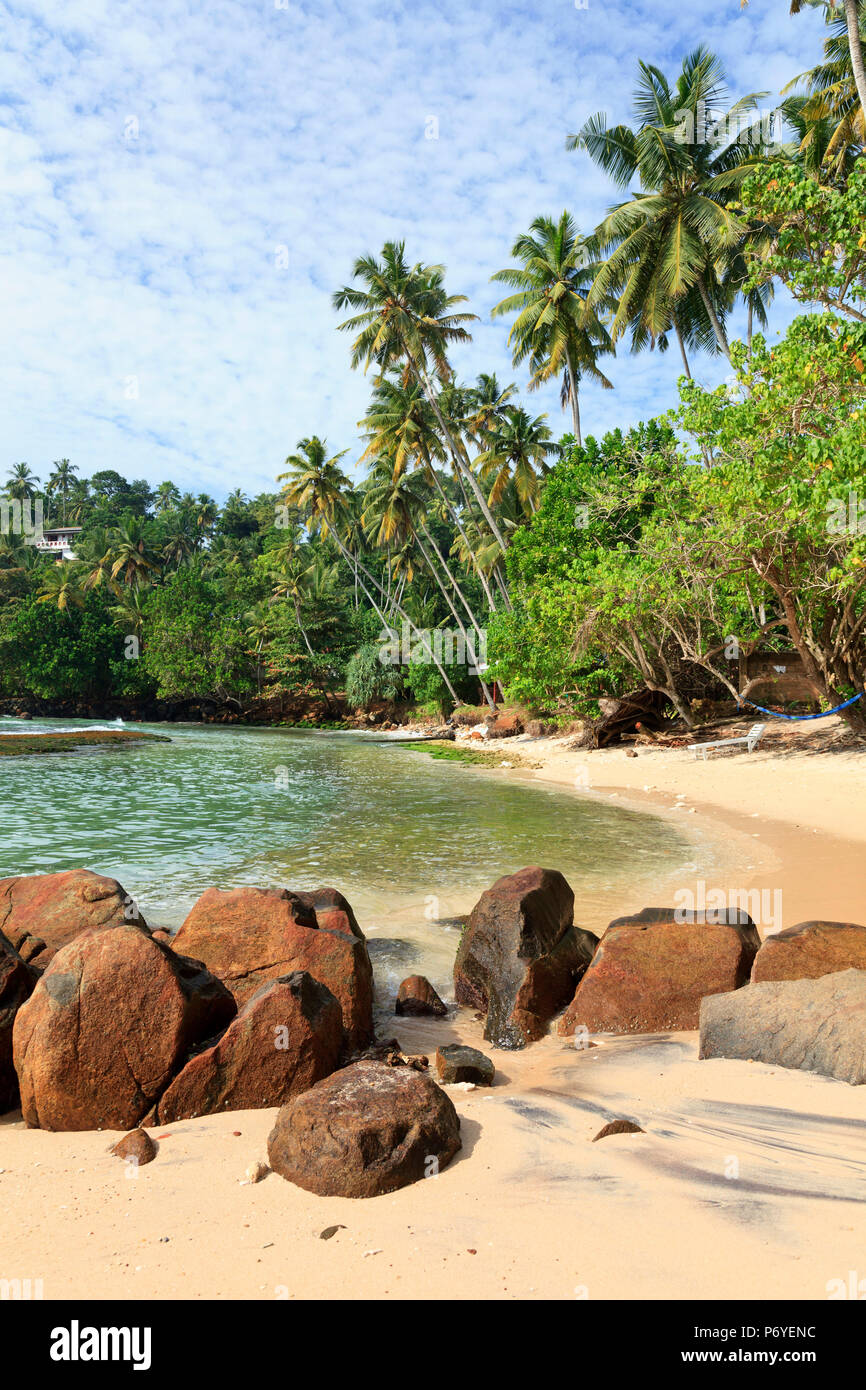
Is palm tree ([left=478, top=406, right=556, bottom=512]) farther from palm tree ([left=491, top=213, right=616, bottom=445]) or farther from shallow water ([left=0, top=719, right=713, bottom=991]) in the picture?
shallow water ([left=0, top=719, right=713, bottom=991])

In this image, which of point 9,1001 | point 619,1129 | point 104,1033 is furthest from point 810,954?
point 9,1001

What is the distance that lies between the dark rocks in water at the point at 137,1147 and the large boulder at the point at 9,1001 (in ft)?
3.56

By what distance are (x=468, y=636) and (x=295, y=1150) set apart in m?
35.3

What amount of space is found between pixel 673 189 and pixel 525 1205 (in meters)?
27.7

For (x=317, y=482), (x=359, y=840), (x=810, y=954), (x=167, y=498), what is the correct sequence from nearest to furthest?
1. (x=810, y=954)
2. (x=359, y=840)
3. (x=317, y=482)
4. (x=167, y=498)

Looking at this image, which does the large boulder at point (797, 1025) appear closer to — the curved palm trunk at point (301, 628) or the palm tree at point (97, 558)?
the curved palm trunk at point (301, 628)

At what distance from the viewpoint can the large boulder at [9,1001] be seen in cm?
406

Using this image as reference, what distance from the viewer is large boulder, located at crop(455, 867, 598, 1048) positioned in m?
5.23

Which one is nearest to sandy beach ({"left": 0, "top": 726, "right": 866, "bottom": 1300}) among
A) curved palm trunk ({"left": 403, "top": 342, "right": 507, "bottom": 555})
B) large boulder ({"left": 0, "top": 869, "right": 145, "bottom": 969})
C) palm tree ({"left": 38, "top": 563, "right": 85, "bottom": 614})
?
large boulder ({"left": 0, "top": 869, "right": 145, "bottom": 969})

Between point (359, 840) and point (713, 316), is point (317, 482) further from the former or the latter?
point (359, 840)

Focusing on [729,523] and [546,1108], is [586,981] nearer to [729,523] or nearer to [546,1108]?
[546,1108]

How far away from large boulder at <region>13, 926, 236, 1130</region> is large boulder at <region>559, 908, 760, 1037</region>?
8.36 ft

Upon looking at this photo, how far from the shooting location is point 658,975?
4992 mm
